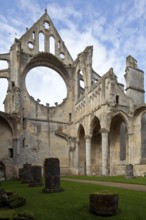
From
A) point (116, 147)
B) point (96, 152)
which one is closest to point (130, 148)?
point (116, 147)

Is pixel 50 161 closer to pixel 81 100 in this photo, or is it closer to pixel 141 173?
pixel 141 173

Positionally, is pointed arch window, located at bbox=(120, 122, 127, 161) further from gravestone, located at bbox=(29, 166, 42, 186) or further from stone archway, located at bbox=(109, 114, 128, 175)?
gravestone, located at bbox=(29, 166, 42, 186)

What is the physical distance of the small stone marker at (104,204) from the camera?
22.9ft

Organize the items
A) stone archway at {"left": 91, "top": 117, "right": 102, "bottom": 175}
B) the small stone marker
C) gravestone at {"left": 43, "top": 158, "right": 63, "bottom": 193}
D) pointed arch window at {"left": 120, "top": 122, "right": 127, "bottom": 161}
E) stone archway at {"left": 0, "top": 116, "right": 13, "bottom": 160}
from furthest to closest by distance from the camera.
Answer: stone archway at {"left": 91, "top": 117, "right": 102, "bottom": 175} → pointed arch window at {"left": 120, "top": 122, "right": 127, "bottom": 161} → stone archway at {"left": 0, "top": 116, "right": 13, "bottom": 160} → gravestone at {"left": 43, "top": 158, "right": 63, "bottom": 193} → the small stone marker

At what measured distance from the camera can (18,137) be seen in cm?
2564

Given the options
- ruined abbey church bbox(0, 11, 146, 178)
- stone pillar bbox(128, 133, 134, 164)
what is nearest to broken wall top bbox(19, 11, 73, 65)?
ruined abbey church bbox(0, 11, 146, 178)

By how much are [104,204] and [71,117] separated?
23492 millimetres

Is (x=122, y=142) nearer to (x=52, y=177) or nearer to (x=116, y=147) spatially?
(x=116, y=147)

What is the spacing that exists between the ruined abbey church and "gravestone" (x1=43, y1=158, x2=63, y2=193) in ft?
37.9

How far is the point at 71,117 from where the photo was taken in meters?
30.5

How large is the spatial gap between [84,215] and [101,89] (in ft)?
58.0

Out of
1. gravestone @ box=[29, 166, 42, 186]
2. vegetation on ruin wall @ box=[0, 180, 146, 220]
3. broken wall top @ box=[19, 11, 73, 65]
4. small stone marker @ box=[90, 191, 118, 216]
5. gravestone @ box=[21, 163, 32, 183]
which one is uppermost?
broken wall top @ box=[19, 11, 73, 65]

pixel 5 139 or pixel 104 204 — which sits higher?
pixel 5 139

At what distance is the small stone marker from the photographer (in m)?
6.99
